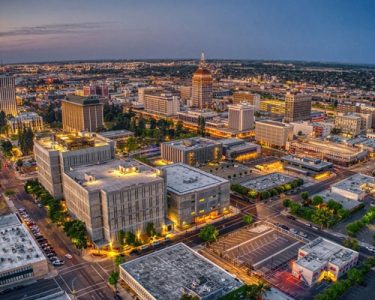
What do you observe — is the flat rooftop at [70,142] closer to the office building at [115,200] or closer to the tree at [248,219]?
the office building at [115,200]

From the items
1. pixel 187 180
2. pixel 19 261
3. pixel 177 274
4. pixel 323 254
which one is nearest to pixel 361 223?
pixel 323 254

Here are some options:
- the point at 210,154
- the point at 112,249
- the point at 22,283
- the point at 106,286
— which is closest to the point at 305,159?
the point at 210,154

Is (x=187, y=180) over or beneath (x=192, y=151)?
over

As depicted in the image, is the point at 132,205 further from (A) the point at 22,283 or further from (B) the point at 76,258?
(A) the point at 22,283

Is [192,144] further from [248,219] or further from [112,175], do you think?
[248,219]

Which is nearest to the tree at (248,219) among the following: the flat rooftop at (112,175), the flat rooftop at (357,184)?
the flat rooftop at (112,175)

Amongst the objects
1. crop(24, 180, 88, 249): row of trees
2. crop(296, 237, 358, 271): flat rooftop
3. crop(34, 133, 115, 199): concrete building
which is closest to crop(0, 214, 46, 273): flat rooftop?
crop(24, 180, 88, 249): row of trees
